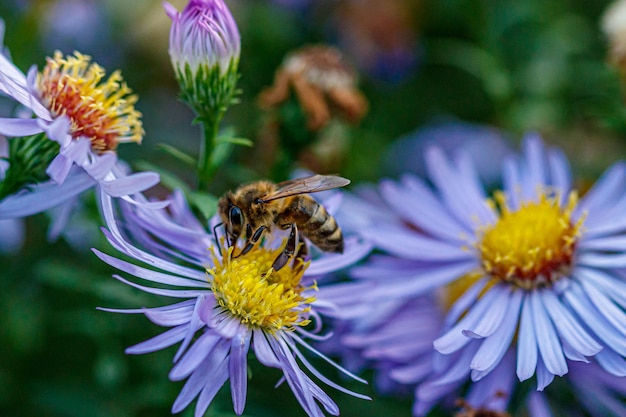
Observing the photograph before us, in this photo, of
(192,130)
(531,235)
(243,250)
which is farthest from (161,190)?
(531,235)

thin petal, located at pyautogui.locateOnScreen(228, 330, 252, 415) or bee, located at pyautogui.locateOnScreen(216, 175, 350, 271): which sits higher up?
bee, located at pyautogui.locateOnScreen(216, 175, 350, 271)

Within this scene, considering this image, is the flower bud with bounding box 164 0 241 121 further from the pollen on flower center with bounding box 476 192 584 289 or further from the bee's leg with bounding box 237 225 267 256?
the pollen on flower center with bounding box 476 192 584 289

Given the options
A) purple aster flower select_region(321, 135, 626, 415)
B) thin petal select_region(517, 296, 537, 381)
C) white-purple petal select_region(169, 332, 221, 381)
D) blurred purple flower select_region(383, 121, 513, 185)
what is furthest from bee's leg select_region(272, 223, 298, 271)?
blurred purple flower select_region(383, 121, 513, 185)

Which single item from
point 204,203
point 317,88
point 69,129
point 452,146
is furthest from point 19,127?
point 452,146

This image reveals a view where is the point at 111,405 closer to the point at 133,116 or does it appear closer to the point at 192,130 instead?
the point at 133,116

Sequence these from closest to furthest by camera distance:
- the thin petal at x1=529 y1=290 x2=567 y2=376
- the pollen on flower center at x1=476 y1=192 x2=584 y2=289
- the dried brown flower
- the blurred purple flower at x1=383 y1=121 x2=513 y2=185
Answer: the thin petal at x1=529 y1=290 x2=567 y2=376
the pollen on flower center at x1=476 y1=192 x2=584 y2=289
the dried brown flower
the blurred purple flower at x1=383 y1=121 x2=513 y2=185

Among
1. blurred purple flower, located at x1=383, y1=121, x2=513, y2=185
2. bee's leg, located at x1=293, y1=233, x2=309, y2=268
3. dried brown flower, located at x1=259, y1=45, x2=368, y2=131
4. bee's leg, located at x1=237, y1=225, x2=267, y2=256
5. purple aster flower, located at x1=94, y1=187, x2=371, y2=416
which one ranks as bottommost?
purple aster flower, located at x1=94, y1=187, x2=371, y2=416

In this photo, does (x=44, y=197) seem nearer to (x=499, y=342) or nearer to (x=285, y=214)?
(x=285, y=214)

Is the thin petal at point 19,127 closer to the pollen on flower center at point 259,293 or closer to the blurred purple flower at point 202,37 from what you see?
the blurred purple flower at point 202,37
